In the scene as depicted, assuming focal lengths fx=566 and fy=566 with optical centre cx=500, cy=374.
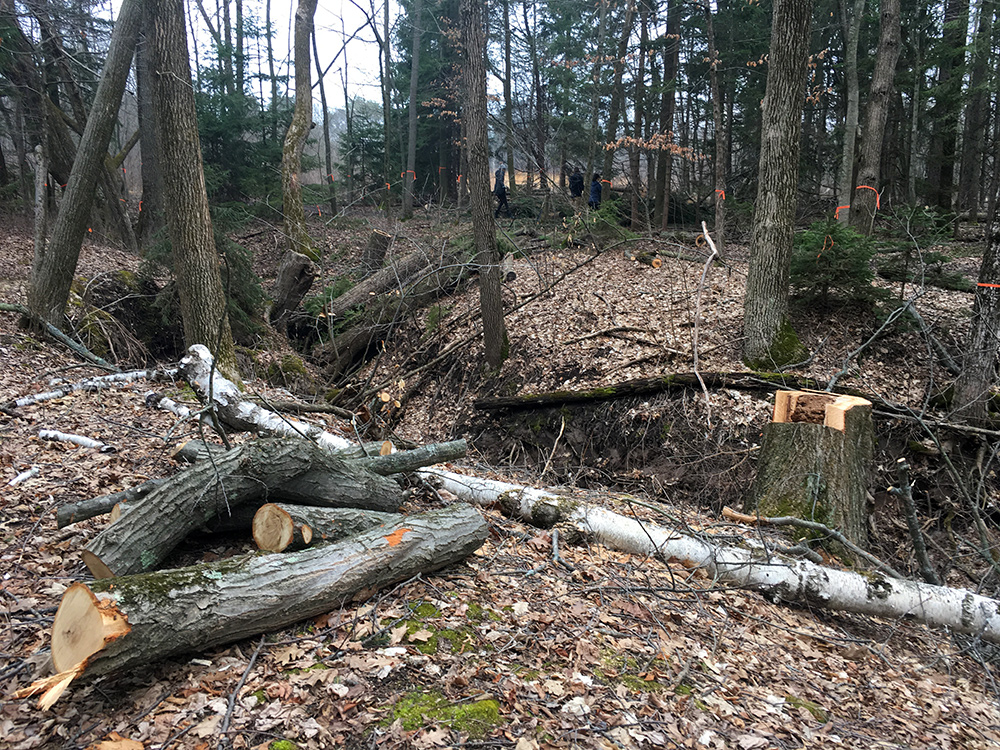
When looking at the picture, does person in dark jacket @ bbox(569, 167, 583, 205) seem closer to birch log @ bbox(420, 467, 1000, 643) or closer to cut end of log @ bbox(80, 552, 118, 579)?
birch log @ bbox(420, 467, 1000, 643)

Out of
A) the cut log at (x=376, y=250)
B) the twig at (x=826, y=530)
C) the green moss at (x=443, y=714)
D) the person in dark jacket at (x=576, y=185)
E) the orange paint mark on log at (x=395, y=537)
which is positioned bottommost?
the twig at (x=826, y=530)

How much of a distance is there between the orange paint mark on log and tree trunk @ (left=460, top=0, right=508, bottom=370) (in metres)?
5.70

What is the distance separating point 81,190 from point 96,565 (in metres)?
7.21

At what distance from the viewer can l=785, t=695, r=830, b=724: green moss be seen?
308cm

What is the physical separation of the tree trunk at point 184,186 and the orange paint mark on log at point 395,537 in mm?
4730

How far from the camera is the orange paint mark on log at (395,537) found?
3.46 m

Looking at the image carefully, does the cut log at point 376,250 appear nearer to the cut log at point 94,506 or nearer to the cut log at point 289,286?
the cut log at point 289,286

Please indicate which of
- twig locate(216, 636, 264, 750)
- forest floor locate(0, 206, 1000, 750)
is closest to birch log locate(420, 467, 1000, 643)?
forest floor locate(0, 206, 1000, 750)

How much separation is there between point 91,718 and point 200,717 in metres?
0.43

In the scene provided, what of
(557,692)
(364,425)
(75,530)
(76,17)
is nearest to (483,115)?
(364,425)

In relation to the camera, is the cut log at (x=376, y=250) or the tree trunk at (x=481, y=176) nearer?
the tree trunk at (x=481, y=176)

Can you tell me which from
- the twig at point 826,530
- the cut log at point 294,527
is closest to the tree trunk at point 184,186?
the cut log at point 294,527

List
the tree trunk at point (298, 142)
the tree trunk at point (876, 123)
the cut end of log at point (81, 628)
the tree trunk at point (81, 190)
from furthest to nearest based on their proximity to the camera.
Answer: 1. the tree trunk at point (298, 142)
2. the tree trunk at point (876, 123)
3. the tree trunk at point (81, 190)
4. the cut end of log at point (81, 628)

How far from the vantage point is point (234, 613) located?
107 inches
